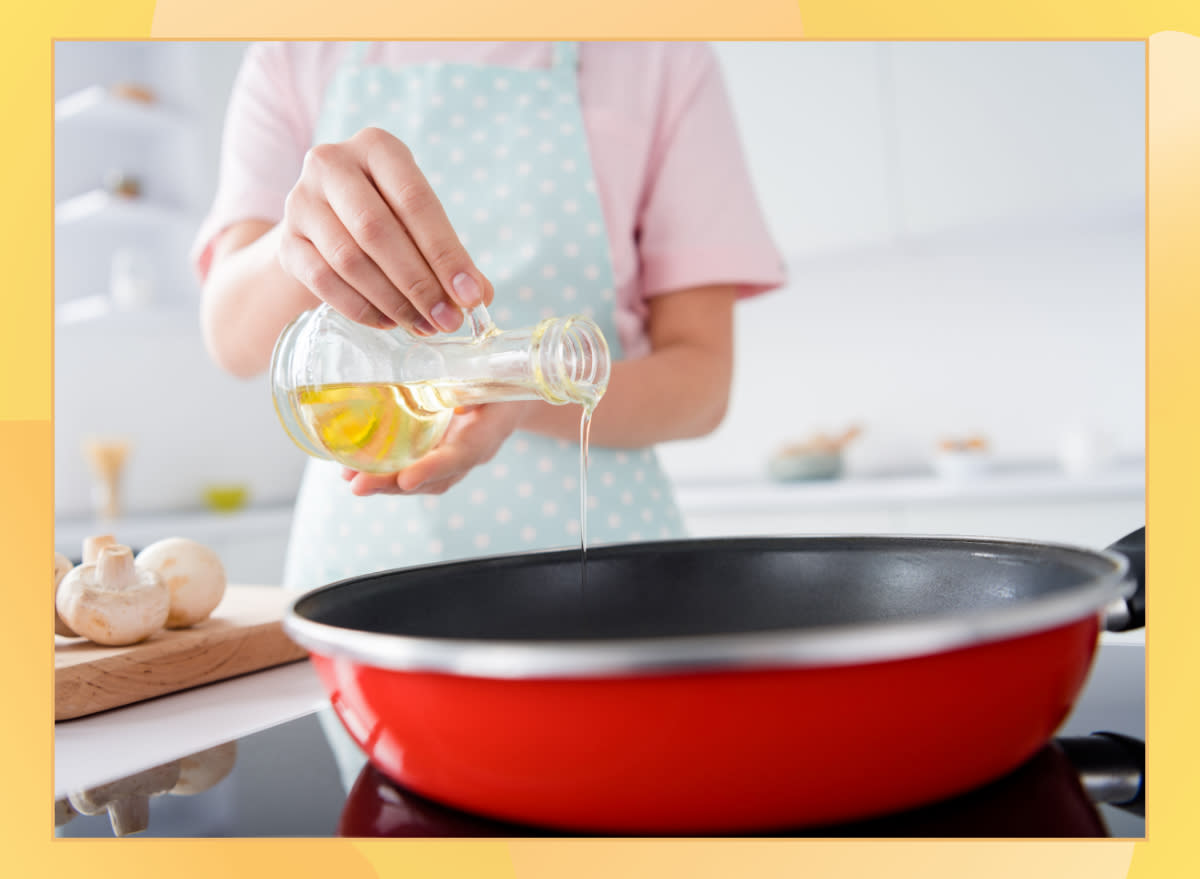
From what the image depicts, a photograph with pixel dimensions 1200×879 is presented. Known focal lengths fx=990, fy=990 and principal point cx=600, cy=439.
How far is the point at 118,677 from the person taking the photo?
55 cm

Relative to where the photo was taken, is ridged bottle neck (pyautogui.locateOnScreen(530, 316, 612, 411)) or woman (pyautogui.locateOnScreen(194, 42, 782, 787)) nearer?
ridged bottle neck (pyautogui.locateOnScreen(530, 316, 612, 411))

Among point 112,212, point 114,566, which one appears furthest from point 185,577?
point 112,212

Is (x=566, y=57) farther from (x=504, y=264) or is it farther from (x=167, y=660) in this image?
(x=167, y=660)

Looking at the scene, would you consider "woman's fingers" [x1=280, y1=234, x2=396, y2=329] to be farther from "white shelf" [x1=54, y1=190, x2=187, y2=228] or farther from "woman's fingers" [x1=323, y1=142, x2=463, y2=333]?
"white shelf" [x1=54, y1=190, x2=187, y2=228]

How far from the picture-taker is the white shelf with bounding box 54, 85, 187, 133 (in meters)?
2.29

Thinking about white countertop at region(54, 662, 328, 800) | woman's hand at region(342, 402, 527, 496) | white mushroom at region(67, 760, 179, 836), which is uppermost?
woman's hand at region(342, 402, 527, 496)

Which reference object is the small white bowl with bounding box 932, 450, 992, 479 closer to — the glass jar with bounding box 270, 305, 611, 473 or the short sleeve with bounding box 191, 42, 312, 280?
the short sleeve with bounding box 191, 42, 312, 280

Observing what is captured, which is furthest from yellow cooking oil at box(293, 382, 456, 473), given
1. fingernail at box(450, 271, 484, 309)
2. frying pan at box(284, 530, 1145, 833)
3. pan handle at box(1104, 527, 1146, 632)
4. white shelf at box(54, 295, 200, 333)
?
white shelf at box(54, 295, 200, 333)

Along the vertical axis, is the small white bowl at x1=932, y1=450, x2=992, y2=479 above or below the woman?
below

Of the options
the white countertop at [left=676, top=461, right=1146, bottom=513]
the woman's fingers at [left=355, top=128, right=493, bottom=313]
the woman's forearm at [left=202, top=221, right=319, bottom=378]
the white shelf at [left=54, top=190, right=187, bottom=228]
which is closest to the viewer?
the woman's fingers at [left=355, top=128, right=493, bottom=313]

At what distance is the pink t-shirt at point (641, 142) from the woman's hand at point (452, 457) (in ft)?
0.96

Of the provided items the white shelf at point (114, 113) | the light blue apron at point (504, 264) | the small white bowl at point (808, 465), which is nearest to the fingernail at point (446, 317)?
the light blue apron at point (504, 264)

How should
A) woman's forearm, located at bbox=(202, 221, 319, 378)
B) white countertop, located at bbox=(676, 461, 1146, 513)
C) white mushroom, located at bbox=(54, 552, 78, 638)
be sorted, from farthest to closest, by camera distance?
white countertop, located at bbox=(676, 461, 1146, 513)
woman's forearm, located at bbox=(202, 221, 319, 378)
white mushroom, located at bbox=(54, 552, 78, 638)

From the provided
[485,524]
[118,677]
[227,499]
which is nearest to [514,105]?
[485,524]
